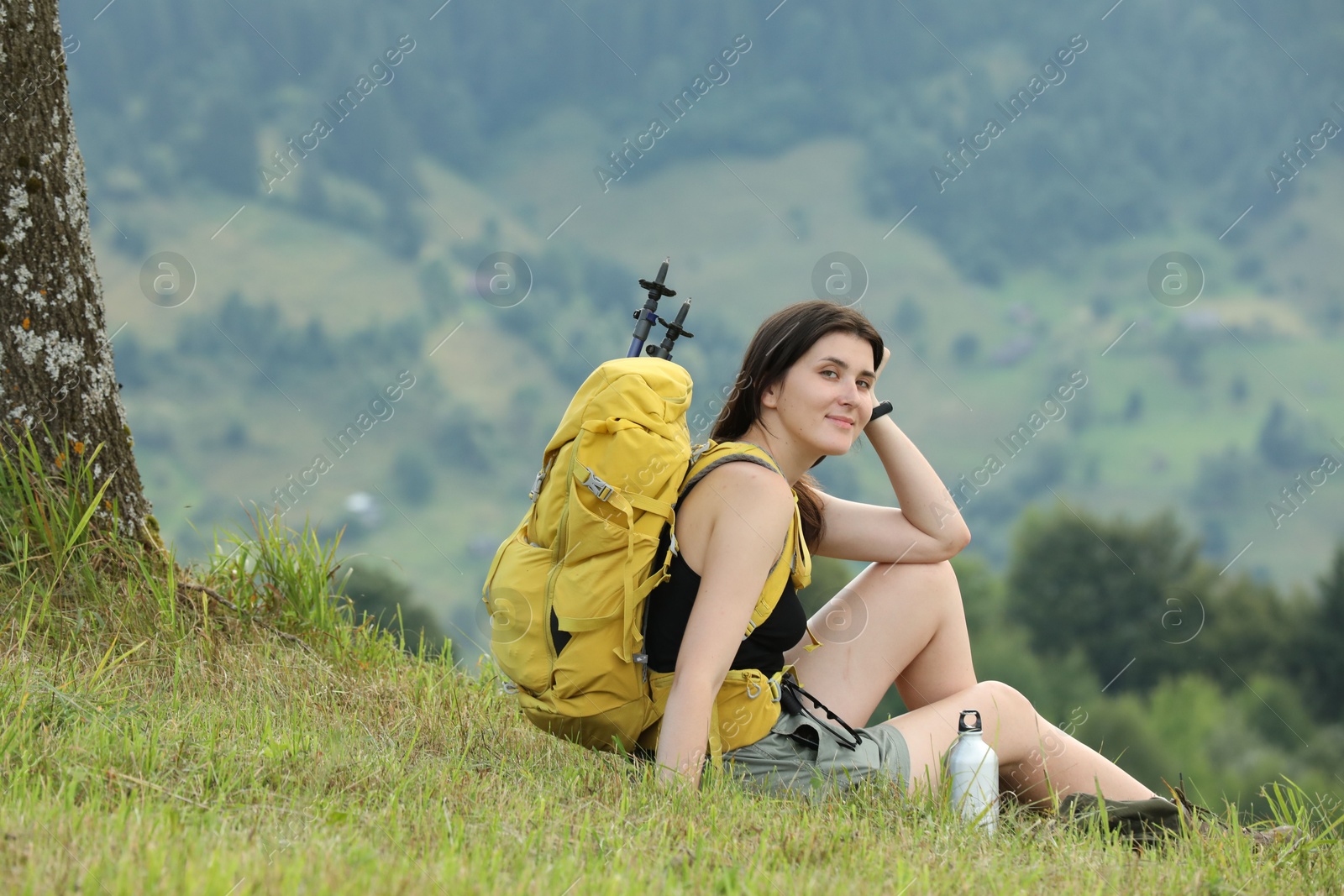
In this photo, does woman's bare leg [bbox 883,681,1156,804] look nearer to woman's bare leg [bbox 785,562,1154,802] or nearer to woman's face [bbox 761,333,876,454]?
woman's bare leg [bbox 785,562,1154,802]

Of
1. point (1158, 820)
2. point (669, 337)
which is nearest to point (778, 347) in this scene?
point (669, 337)

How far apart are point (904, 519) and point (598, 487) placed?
1.39 metres

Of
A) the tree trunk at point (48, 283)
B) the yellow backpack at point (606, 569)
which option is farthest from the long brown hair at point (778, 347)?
the tree trunk at point (48, 283)

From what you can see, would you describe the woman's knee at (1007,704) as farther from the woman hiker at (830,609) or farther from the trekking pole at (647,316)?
the trekking pole at (647,316)

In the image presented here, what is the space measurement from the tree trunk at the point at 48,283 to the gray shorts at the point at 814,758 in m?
2.75

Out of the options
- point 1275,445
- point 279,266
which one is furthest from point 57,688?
point 279,266

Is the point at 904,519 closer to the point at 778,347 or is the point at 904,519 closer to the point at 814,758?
the point at 778,347

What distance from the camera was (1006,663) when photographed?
59.3 metres

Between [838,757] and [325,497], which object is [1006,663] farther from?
[325,497]

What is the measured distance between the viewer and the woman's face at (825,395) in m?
3.67

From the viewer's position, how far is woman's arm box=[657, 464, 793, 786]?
10.3 feet

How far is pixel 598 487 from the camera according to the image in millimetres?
3119

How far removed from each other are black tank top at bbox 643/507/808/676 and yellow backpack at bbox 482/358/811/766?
4cm

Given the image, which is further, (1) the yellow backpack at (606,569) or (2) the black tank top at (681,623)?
(2) the black tank top at (681,623)
